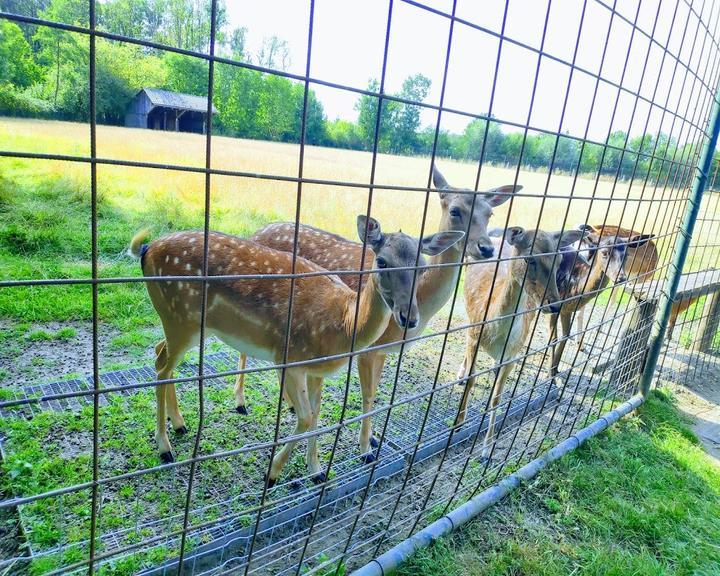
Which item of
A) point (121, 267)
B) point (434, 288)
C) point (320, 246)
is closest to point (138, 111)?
point (434, 288)

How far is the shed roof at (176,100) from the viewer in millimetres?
A: 1638

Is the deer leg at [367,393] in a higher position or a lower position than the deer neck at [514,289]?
lower

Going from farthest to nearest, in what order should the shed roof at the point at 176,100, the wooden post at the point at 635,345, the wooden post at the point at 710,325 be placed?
the wooden post at the point at 710,325 → the wooden post at the point at 635,345 → the shed roof at the point at 176,100

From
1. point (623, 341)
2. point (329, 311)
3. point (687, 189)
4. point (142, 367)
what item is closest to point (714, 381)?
point (623, 341)

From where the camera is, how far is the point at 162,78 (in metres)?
1.69

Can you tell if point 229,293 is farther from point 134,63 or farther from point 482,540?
point 482,540

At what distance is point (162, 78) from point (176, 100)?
0.10m

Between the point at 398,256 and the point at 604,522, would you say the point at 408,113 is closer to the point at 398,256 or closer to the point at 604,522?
the point at 398,256

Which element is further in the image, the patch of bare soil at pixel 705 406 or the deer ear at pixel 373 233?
the patch of bare soil at pixel 705 406

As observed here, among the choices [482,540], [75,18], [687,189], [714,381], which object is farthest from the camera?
[714,381]

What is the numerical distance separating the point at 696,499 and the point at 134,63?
359 centimetres

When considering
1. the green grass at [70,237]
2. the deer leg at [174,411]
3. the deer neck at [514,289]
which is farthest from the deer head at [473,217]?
the green grass at [70,237]

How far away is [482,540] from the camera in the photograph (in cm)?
236

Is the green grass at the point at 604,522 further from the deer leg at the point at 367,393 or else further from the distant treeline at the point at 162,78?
the distant treeline at the point at 162,78
